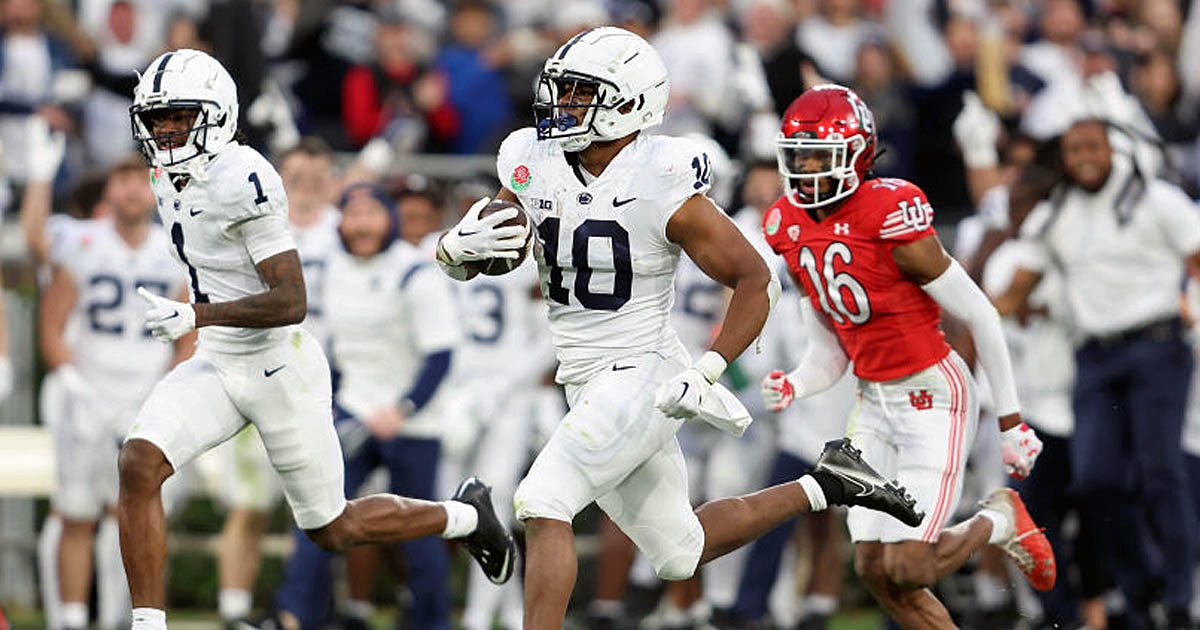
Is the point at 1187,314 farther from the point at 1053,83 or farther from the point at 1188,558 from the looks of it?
the point at 1053,83

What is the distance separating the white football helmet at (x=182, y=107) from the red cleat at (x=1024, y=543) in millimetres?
2783

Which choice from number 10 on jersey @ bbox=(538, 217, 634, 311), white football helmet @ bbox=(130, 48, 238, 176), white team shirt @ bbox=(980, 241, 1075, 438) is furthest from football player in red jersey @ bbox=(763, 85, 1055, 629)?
white team shirt @ bbox=(980, 241, 1075, 438)

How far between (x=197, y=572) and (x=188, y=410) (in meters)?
4.50

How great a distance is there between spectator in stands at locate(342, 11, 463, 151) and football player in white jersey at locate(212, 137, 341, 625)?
2.37m

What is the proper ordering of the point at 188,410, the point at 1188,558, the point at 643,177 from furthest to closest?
the point at 1188,558 → the point at 188,410 → the point at 643,177

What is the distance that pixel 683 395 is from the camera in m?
6.37

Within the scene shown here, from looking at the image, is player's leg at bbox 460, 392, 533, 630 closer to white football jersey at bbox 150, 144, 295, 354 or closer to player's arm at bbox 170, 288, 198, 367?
player's arm at bbox 170, 288, 198, 367

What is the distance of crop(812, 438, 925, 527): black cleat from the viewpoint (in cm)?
706

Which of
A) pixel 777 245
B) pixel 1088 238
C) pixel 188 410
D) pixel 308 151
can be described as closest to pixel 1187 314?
pixel 1088 238

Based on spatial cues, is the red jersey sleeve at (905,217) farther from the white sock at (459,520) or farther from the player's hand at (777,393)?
the white sock at (459,520)

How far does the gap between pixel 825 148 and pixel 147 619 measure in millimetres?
2513

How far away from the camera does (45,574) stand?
32.7ft

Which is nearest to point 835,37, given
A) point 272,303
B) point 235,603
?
point 235,603

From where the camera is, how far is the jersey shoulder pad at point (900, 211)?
23.2ft
